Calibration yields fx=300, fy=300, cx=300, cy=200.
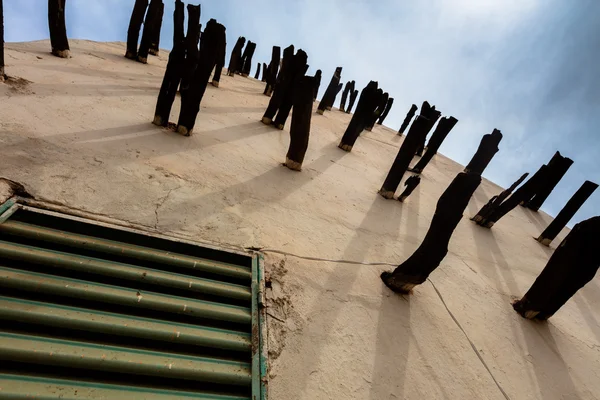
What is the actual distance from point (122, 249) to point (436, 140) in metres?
6.31

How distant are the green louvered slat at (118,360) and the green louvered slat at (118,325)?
0.07m

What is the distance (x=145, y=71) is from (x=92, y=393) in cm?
650

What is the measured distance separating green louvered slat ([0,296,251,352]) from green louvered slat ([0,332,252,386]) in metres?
0.07

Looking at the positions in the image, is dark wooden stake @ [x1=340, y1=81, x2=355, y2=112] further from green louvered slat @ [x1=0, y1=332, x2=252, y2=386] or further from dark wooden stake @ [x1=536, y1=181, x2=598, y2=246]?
green louvered slat @ [x1=0, y1=332, x2=252, y2=386]

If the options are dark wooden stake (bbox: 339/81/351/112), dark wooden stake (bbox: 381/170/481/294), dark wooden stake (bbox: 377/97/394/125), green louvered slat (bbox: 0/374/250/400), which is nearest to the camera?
green louvered slat (bbox: 0/374/250/400)

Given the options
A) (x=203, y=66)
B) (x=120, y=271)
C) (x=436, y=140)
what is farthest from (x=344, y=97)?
(x=120, y=271)

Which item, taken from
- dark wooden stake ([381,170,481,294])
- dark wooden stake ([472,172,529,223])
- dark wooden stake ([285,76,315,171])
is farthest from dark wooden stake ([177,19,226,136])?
dark wooden stake ([472,172,529,223])

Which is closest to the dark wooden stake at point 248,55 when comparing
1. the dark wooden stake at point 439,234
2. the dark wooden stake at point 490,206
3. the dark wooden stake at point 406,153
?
the dark wooden stake at point 406,153

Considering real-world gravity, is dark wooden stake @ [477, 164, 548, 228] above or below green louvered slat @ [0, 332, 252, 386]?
above

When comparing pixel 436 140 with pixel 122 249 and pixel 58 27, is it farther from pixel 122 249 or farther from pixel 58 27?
pixel 58 27

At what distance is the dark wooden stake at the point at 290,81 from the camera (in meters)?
4.96

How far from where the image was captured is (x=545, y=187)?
686 cm

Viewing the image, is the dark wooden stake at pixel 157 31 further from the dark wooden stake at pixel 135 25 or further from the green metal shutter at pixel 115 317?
the green metal shutter at pixel 115 317

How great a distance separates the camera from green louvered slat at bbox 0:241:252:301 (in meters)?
1.64
